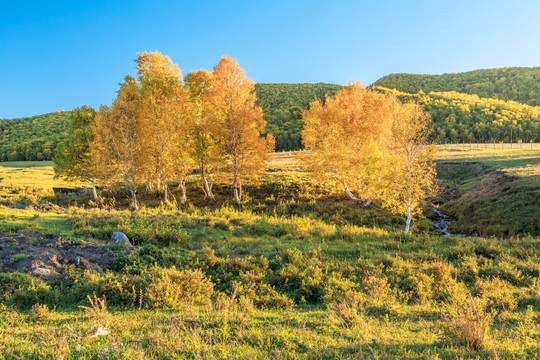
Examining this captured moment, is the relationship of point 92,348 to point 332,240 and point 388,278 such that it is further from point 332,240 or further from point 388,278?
point 332,240

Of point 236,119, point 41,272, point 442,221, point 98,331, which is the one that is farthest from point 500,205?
point 41,272

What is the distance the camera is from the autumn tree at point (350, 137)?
2742cm

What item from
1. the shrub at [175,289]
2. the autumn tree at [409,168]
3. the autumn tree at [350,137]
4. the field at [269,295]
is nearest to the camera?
the field at [269,295]

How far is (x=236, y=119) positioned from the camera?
26500 millimetres

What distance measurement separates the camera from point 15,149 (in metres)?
86.9

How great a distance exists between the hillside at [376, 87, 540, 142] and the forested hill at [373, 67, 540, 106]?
50.0 m

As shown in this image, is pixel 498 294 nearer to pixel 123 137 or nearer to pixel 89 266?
pixel 89 266

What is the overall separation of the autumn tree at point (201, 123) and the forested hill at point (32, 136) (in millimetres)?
70691

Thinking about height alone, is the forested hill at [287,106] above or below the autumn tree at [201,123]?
above

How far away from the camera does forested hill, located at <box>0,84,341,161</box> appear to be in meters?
86.3

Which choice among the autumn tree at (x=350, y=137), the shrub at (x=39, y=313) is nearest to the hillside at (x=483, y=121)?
the autumn tree at (x=350, y=137)

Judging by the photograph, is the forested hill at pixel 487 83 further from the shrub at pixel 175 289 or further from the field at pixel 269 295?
the shrub at pixel 175 289

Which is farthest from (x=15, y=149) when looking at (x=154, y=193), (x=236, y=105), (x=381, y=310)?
(x=381, y=310)

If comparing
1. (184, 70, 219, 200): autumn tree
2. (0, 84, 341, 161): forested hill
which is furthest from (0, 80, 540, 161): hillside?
(184, 70, 219, 200): autumn tree
